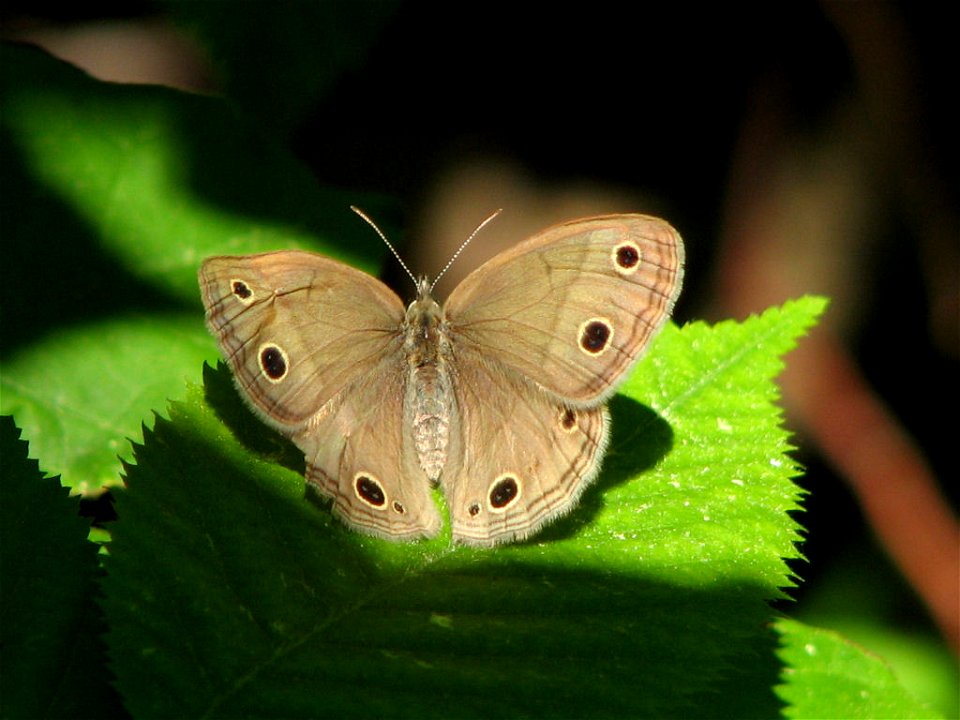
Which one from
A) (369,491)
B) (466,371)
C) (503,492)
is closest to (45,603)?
(369,491)

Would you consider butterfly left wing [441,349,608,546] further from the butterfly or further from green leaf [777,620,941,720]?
green leaf [777,620,941,720]

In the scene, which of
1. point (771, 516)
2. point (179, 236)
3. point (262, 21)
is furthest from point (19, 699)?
point (262, 21)

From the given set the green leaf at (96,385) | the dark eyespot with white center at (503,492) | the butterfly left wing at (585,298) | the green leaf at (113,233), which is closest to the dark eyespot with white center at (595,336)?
the butterfly left wing at (585,298)

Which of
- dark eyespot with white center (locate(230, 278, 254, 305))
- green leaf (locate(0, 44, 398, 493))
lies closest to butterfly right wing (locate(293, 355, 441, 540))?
dark eyespot with white center (locate(230, 278, 254, 305))

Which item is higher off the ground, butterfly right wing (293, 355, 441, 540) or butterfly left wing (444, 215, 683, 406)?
butterfly left wing (444, 215, 683, 406)

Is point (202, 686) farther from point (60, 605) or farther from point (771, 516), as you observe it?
point (771, 516)

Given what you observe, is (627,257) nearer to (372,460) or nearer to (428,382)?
(428,382)

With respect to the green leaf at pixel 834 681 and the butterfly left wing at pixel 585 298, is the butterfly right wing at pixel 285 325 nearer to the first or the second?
the butterfly left wing at pixel 585 298
